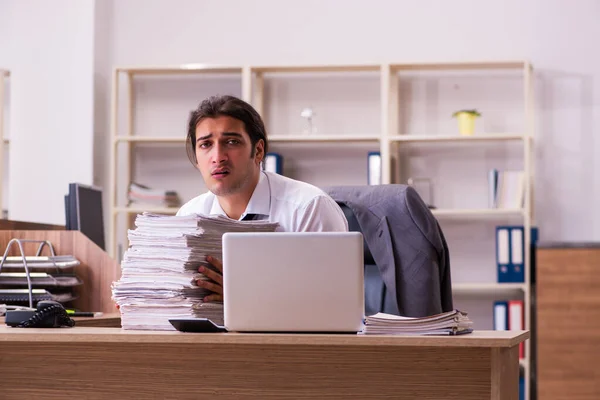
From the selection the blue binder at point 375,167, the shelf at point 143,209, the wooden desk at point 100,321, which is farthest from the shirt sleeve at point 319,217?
the shelf at point 143,209

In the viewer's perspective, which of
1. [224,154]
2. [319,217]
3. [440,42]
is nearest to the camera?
[224,154]

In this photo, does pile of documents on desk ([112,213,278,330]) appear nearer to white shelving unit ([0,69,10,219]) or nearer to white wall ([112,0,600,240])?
white wall ([112,0,600,240])

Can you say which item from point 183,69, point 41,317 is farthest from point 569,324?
point 41,317

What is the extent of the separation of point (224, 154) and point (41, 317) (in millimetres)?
742

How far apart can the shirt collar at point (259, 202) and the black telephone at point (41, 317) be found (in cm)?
74

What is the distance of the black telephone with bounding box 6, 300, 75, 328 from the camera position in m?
1.77

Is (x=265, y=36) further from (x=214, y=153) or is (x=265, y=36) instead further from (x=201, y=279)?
(x=201, y=279)

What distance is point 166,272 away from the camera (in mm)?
1745

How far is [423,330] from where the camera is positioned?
5.08 feet

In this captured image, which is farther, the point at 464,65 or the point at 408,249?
the point at 464,65

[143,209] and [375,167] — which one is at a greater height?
[375,167]

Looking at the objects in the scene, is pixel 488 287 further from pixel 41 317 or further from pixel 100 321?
pixel 41 317

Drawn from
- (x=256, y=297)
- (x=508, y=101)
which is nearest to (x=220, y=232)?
(x=256, y=297)

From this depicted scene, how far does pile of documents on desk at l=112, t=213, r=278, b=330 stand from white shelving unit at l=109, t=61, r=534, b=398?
318cm
